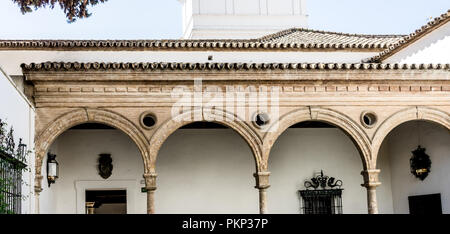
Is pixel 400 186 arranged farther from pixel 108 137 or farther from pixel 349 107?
pixel 108 137

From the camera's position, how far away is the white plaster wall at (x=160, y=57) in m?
12.9

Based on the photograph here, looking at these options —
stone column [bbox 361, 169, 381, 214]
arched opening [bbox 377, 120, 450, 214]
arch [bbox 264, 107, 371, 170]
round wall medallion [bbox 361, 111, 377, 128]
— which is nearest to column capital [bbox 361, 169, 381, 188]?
stone column [bbox 361, 169, 381, 214]

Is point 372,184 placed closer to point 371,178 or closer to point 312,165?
point 371,178

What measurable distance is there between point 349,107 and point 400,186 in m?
2.75

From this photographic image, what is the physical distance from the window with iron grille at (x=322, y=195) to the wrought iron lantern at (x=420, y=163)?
1536 mm

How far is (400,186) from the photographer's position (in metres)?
13.0

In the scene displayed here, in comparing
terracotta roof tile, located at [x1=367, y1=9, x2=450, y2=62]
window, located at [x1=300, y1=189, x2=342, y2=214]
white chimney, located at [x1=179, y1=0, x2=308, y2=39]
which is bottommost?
window, located at [x1=300, y1=189, x2=342, y2=214]

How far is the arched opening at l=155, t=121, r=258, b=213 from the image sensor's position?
12.6 m

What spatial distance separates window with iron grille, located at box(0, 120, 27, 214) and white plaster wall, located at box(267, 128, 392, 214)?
5.42 meters

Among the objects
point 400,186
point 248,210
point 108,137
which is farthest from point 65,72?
point 400,186

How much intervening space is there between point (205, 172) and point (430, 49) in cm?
499

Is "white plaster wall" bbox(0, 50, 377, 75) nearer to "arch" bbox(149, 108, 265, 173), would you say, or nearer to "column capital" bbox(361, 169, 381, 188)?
"arch" bbox(149, 108, 265, 173)

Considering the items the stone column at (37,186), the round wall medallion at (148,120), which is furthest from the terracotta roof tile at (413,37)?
the stone column at (37,186)

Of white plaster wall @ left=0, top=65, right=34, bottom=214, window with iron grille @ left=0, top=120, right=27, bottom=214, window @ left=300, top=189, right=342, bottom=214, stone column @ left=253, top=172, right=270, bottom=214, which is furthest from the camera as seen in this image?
window @ left=300, top=189, right=342, bottom=214
